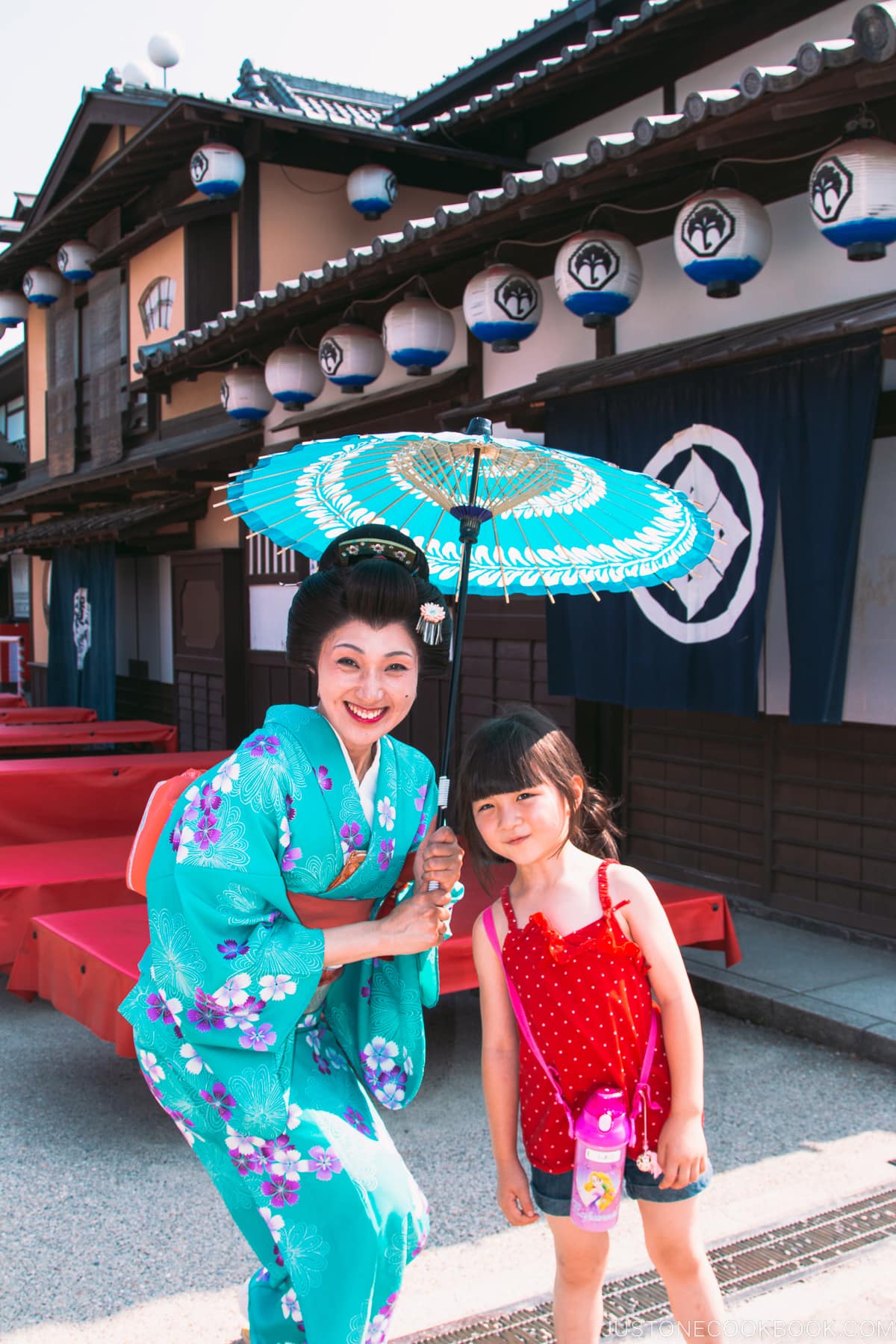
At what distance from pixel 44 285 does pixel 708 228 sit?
1376cm

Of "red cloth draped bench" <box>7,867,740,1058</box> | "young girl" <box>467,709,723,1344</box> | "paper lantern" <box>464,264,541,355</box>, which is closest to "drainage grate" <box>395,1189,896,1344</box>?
"young girl" <box>467,709,723,1344</box>

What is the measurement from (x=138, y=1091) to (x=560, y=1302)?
8.91ft

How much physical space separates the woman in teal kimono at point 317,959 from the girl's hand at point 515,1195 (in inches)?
6.8

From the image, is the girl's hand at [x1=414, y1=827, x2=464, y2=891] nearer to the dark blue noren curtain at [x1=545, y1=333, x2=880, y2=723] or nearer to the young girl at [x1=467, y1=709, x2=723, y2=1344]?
the young girl at [x1=467, y1=709, x2=723, y2=1344]

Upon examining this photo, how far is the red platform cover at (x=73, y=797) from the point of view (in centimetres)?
814

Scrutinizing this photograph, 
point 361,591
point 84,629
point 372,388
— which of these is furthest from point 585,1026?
point 84,629

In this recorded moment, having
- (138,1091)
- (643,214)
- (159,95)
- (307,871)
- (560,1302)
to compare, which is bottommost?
(138,1091)

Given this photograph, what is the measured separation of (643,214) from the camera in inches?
263

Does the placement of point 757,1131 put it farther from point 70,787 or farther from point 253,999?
point 70,787

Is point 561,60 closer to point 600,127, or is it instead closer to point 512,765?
point 600,127

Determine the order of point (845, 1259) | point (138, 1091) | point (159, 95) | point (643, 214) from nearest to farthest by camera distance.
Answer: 1. point (845, 1259)
2. point (138, 1091)
3. point (643, 214)
4. point (159, 95)

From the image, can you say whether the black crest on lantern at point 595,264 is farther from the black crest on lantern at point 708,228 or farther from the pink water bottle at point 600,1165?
the pink water bottle at point 600,1165

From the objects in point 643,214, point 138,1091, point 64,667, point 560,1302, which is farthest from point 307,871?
point 64,667

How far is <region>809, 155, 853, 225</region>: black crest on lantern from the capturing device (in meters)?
4.95
